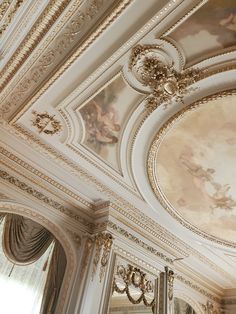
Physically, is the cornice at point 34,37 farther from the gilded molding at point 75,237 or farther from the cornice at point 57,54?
the gilded molding at point 75,237

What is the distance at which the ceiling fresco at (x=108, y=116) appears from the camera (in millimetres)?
4621

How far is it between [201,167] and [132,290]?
3.10 metres

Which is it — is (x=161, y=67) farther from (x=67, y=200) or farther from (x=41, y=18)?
(x=67, y=200)

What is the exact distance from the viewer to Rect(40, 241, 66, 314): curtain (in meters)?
5.40

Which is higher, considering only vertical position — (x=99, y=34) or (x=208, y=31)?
(x=208, y=31)

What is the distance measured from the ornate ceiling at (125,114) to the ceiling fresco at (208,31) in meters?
0.01

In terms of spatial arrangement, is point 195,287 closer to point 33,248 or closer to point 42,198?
point 33,248

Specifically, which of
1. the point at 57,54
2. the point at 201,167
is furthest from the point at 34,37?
the point at 201,167

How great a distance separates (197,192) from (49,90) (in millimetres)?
3799

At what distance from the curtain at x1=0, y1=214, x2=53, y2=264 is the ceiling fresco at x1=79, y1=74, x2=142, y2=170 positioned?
209cm

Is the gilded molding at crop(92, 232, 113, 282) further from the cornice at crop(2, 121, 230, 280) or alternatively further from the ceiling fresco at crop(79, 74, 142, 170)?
the ceiling fresco at crop(79, 74, 142, 170)

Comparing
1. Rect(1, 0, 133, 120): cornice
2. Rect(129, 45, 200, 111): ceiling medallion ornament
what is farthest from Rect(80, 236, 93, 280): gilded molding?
Rect(129, 45, 200, 111): ceiling medallion ornament

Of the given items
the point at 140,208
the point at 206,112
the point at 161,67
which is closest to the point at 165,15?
the point at 161,67

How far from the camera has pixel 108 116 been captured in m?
5.05
